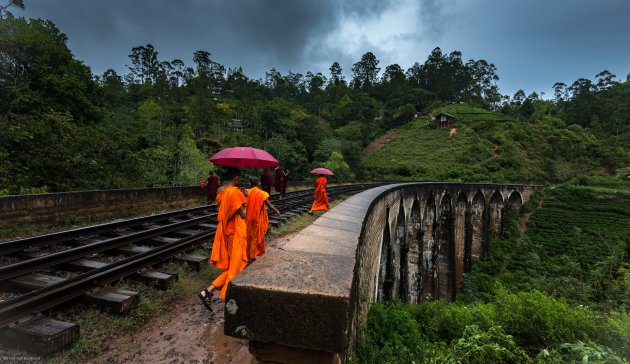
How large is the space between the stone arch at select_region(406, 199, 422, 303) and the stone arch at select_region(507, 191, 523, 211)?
21.5 meters

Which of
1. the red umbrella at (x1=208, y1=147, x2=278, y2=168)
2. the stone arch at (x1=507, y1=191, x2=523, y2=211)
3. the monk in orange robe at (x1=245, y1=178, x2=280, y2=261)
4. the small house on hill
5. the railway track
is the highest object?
the small house on hill

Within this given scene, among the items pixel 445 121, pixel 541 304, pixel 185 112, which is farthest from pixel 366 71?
pixel 541 304

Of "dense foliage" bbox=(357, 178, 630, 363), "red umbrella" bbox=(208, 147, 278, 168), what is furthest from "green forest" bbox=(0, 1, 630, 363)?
"red umbrella" bbox=(208, 147, 278, 168)

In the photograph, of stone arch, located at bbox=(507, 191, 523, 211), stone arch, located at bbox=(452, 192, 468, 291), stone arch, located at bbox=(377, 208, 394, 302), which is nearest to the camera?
stone arch, located at bbox=(377, 208, 394, 302)

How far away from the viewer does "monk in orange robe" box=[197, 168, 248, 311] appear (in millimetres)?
2979

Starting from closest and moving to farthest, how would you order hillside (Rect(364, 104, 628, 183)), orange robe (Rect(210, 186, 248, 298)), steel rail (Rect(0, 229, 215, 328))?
steel rail (Rect(0, 229, 215, 328))
orange robe (Rect(210, 186, 248, 298))
hillside (Rect(364, 104, 628, 183))

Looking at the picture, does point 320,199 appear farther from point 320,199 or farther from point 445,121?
point 445,121

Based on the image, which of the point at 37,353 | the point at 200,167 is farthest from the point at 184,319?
the point at 200,167

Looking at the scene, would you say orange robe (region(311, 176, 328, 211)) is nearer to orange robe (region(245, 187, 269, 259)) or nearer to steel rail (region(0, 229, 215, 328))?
steel rail (region(0, 229, 215, 328))

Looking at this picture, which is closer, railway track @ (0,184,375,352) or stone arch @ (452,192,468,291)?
railway track @ (0,184,375,352)

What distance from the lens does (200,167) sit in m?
19.9

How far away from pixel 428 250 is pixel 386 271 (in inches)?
393

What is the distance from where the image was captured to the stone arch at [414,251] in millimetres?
14445

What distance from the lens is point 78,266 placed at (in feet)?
11.5
